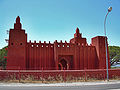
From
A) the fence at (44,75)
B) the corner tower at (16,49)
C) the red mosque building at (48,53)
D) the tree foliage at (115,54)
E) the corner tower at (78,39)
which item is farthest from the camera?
the tree foliage at (115,54)

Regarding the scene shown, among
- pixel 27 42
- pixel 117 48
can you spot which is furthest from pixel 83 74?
pixel 117 48

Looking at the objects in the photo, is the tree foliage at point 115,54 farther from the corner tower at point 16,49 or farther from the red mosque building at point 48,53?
the corner tower at point 16,49

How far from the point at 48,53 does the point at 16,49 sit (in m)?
4.39

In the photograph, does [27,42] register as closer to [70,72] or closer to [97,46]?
[70,72]

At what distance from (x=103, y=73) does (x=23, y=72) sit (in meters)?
9.50

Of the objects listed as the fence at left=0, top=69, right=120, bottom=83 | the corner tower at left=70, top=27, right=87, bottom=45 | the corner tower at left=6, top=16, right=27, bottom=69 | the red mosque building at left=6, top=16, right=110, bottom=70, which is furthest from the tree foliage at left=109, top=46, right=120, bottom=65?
the corner tower at left=6, top=16, right=27, bottom=69

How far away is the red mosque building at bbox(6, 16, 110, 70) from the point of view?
16719 mm

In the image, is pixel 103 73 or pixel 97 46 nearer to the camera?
pixel 103 73

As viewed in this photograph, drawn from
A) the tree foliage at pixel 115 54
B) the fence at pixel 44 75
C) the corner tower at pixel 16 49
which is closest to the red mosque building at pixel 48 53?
the corner tower at pixel 16 49

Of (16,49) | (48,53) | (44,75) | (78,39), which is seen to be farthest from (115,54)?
(16,49)

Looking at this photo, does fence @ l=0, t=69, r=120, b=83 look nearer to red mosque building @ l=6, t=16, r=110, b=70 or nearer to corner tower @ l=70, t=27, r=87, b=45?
red mosque building @ l=6, t=16, r=110, b=70

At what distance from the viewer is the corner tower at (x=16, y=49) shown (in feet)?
53.9

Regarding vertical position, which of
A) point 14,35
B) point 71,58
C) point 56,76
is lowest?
point 56,76

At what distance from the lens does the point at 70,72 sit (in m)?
14.7
